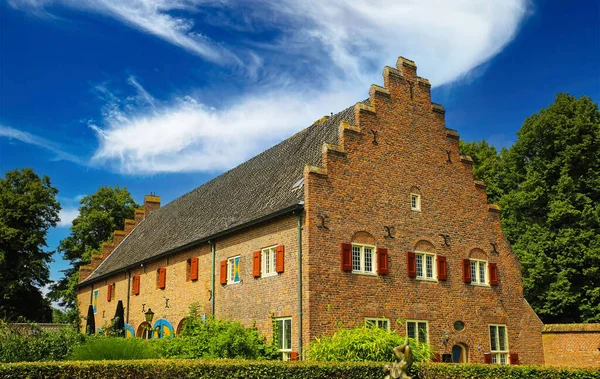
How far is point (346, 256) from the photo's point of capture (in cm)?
2067

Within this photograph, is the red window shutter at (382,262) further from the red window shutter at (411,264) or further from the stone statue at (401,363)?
the stone statue at (401,363)

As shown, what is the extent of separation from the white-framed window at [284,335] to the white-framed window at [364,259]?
2.88 m

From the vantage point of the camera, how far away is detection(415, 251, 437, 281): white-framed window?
74.8ft

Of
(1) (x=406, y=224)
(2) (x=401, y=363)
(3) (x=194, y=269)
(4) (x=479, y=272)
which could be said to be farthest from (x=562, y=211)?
(2) (x=401, y=363)

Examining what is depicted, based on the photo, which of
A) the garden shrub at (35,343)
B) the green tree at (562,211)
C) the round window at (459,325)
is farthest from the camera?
the green tree at (562,211)

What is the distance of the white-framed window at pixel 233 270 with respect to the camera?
23.9 metres

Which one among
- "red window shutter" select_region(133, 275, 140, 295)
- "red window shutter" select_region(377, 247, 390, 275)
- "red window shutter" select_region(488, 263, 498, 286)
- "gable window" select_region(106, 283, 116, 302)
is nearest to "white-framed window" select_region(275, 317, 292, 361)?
"red window shutter" select_region(377, 247, 390, 275)

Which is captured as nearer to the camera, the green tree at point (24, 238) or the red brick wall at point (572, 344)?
the red brick wall at point (572, 344)

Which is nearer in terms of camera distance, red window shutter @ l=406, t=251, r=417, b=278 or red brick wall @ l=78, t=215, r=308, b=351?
red brick wall @ l=78, t=215, r=308, b=351

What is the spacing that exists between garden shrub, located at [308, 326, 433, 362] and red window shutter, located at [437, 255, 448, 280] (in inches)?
176

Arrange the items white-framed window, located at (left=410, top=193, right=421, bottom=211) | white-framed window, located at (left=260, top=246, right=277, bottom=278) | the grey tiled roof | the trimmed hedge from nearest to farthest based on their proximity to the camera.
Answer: the trimmed hedge
white-framed window, located at (left=260, top=246, right=277, bottom=278)
white-framed window, located at (left=410, top=193, right=421, bottom=211)
the grey tiled roof

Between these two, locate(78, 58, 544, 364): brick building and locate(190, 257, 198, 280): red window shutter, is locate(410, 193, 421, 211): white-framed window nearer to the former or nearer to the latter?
locate(78, 58, 544, 364): brick building

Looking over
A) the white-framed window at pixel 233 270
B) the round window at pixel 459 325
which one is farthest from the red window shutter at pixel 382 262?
the white-framed window at pixel 233 270

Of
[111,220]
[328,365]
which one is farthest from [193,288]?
[111,220]
